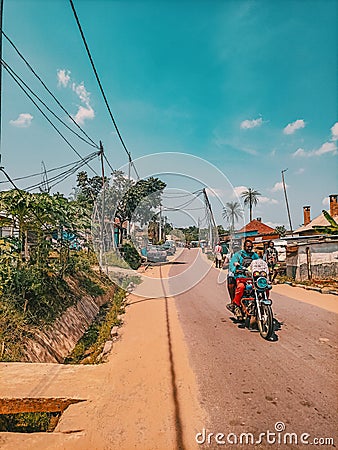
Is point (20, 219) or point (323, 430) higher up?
point (20, 219)

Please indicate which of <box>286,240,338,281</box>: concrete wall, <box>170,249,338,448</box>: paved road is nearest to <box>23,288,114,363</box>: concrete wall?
<box>170,249,338,448</box>: paved road

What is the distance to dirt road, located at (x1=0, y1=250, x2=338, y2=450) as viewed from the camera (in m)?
A: 3.28

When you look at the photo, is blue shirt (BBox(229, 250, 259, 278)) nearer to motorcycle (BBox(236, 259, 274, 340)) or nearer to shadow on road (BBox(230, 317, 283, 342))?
motorcycle (BBox(236, 259, 274, 340))

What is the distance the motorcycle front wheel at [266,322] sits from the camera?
5.99 meters

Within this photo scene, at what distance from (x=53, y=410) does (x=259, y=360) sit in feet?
9.24

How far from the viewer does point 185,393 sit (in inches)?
162

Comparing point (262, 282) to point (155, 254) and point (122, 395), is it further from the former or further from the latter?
point (155, 254)

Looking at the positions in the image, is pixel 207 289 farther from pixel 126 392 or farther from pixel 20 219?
pixel 126 392

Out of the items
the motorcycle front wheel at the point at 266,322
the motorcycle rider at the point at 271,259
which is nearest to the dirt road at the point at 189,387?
the motorcycle front wheel at the point at 266,322

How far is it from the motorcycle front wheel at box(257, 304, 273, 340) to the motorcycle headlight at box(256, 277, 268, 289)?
338 mm

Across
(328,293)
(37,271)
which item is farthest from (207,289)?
(37,271)

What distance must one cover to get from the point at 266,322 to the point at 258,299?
0.46m

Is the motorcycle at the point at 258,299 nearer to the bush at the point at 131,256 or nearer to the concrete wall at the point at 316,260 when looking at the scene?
the concrete wall at the point at 316,260

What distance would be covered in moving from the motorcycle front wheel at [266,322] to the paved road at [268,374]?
141 mm
